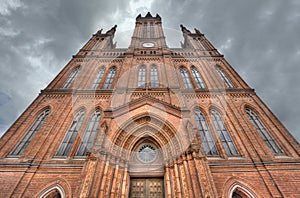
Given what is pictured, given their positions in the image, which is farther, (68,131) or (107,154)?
(68,131)

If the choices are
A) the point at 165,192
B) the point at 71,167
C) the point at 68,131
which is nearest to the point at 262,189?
the point at 165,192

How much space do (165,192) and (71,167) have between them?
5638 mm

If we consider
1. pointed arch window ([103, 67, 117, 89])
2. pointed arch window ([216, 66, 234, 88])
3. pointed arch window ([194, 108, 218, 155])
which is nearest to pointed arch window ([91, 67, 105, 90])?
pointed arch window ([103, 67, 117, 89])

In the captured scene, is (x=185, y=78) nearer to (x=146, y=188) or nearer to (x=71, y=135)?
(x=146, y=188)

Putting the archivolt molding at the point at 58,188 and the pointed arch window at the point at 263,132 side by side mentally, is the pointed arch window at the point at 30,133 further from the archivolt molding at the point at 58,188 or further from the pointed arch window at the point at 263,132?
the pointed arch window at the point at 263,132

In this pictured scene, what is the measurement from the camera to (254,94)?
42.8 ft

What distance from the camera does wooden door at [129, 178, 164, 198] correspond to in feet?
25.8

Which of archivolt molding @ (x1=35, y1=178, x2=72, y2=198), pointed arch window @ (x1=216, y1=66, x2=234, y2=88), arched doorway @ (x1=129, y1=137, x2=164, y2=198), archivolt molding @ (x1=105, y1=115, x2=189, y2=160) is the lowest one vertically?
archivolt molding @ (x1=35, y1=178, x2=72, y2=198)

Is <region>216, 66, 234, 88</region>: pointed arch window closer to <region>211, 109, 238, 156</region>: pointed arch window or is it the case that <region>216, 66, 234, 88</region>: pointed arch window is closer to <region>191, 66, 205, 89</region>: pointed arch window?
<region>191, 66, 205, 89</region>: pointed arch window

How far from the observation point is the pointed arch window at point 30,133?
9.48 metres

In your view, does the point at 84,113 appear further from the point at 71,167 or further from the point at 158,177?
the point at 158,177

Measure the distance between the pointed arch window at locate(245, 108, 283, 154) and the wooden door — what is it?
317 inches

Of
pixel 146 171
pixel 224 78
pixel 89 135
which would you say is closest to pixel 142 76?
pixel 89 135

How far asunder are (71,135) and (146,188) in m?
6.44
